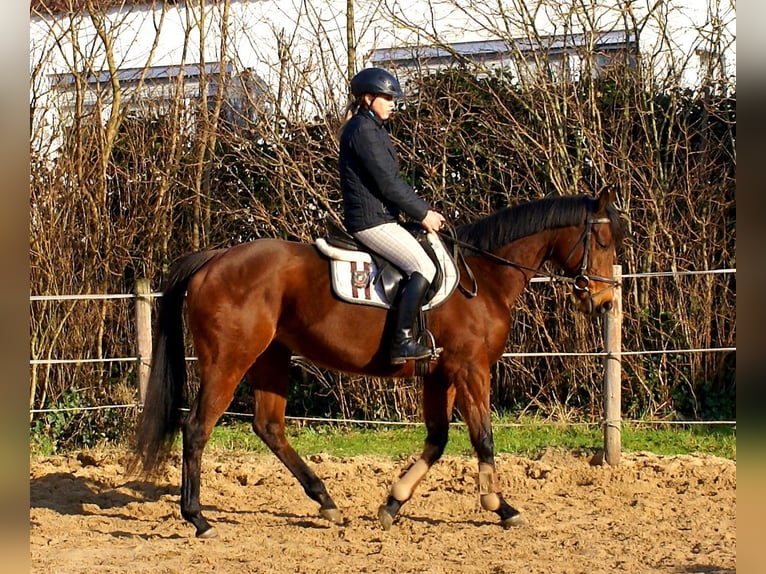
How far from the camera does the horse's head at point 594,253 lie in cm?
597

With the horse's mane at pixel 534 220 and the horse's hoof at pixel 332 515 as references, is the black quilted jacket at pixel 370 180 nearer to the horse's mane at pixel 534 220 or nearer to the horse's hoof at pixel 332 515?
the horse's mane at pixel 534 220

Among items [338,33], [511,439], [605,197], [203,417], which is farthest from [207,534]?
[338,33]

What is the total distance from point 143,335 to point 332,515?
274 cm

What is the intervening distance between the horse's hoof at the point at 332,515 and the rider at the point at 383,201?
1.18 m

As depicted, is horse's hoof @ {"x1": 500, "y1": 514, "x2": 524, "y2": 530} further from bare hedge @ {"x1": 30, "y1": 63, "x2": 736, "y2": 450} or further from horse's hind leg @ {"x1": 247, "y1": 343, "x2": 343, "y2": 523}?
bare hedge @ {"x1": 30, "y1": 63, "x2": 736, "y2": 450}

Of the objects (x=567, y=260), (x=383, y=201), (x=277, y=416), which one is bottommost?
(x=277, y=416)

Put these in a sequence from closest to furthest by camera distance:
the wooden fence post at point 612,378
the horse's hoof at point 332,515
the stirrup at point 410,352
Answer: the stirrup at point 410,352 → the horse's hoof at point 332,515 → the wooden fence post at point 612,378

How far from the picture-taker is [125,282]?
10188 mm

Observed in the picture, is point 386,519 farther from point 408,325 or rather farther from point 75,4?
point 75,4

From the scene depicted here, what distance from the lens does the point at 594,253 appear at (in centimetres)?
601

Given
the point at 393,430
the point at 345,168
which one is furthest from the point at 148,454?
the point at 393,430

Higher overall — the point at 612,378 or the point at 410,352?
the point at 410,352

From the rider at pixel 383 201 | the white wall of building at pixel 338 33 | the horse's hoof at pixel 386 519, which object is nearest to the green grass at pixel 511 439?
the horse's hoof at pixel 386 519

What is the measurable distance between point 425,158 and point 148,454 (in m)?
4.91
